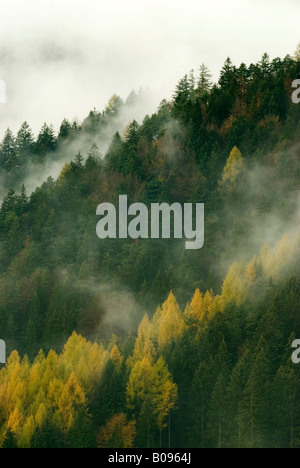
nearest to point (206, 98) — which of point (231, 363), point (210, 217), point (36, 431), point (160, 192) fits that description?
point (160, 192)

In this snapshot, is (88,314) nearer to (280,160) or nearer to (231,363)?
(231,363)

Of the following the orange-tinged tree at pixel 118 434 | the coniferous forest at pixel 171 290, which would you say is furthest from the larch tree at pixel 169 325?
the orange-tinged tree at pixel 118 434

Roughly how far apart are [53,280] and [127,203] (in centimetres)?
2238

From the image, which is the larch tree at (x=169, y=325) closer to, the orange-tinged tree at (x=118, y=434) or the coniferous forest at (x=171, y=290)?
the coniferous forest at (x=171, y=290)


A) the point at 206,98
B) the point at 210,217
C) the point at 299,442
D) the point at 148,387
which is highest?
the point at 206,98

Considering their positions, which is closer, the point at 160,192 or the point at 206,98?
the point at 160,192

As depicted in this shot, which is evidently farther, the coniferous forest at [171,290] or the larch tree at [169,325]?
the larch tree at [169,325]

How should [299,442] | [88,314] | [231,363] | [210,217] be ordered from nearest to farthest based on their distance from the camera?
[299,442], [231,363], [88,314], [210,217]

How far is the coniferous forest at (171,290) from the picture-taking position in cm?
8219

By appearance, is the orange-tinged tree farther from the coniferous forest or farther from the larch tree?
the larch tree

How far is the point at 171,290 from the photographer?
106062 mm

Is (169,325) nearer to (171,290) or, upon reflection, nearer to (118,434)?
(171,290)

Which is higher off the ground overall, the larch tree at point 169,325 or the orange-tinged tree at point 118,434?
the larch tree at point 169,325

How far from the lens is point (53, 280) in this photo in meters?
124
